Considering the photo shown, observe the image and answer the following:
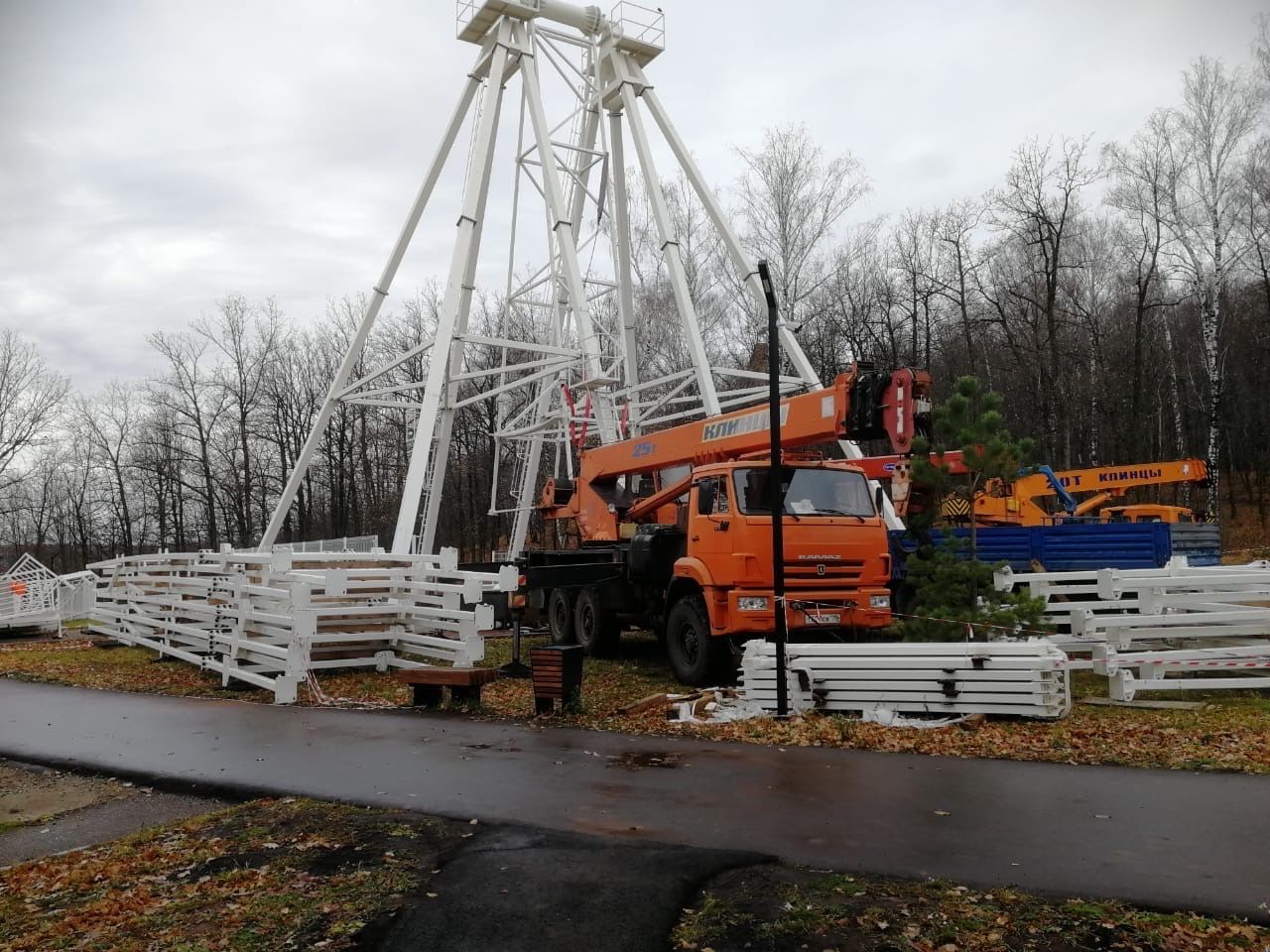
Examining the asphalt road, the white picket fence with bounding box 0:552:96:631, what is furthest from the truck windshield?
the white picket fence with bounding box 0:552:96:631

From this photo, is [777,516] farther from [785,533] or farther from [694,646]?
[694,646]

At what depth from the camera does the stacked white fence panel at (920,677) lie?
30.1 feet

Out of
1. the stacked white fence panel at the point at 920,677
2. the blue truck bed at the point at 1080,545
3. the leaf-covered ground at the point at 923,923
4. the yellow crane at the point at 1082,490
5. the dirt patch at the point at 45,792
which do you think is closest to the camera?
the leaf-covered ground at the point at 923,923

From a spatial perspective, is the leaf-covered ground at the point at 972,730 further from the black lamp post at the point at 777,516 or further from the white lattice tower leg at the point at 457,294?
the white lattice tower leg at the point at 457,294

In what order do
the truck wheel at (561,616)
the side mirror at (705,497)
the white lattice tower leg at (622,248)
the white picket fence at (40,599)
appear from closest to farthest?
the side mirror at (705,497)
the truck wheel at (561,616)
the white lattice tower leg at (622,248)
the white picket fence at (40,599)

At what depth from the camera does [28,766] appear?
29.9ft

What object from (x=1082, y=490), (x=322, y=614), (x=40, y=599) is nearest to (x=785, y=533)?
(x=322, y=614)

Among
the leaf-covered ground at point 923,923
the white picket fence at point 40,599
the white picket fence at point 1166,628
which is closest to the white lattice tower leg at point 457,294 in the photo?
the white picket fence at point 1166,628

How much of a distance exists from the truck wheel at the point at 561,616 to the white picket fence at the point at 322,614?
2.11 meters

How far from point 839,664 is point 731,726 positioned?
1341 mm

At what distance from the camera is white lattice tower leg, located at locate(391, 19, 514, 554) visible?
17672 millimetres

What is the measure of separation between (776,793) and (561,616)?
9675 millimetres

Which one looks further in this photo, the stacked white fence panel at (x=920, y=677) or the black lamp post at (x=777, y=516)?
the black lamp post at (x=777, y=516)

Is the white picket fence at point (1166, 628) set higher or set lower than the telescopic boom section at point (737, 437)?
lower
